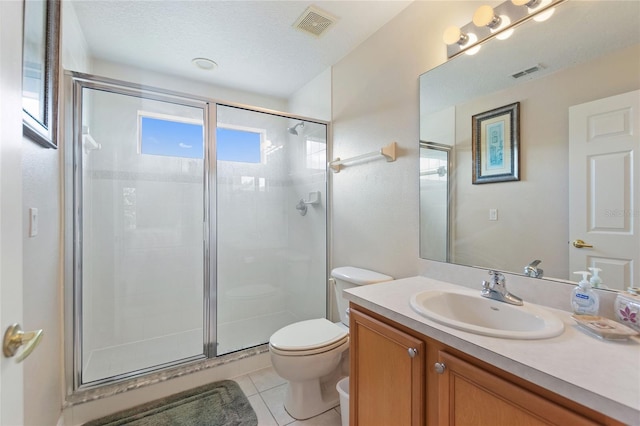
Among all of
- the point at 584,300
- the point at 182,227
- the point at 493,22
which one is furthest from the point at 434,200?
the point at 182,227

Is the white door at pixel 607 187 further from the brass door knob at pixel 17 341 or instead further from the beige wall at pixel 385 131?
the brass door knob at pixel 17 341

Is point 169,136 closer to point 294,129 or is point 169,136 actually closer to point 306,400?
point 294,129

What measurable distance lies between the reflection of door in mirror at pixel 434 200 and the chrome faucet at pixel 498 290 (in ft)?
0.98

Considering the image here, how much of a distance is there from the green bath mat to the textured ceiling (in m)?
2.38

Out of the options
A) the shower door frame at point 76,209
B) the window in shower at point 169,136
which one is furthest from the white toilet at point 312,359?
the window in shower at point 169,136

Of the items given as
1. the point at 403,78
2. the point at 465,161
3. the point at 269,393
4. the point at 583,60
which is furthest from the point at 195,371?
the point at 583,60

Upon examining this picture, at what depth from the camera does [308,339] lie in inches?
60.7

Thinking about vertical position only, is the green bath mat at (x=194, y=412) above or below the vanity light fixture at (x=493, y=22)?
below

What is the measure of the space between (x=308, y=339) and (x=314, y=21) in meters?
1.97

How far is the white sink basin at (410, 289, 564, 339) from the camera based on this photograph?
2.59 ft

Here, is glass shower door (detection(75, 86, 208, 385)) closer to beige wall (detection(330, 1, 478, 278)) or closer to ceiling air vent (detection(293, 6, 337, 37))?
ceiling air vent (detection(293, 6, 337, 37))

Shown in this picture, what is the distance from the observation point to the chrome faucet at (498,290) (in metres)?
1.05

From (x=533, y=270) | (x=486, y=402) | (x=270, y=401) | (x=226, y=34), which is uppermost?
(x=226, y=34)

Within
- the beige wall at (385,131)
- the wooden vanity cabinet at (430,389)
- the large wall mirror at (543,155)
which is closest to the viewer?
the wooden vanity cabinet at (430,389)
